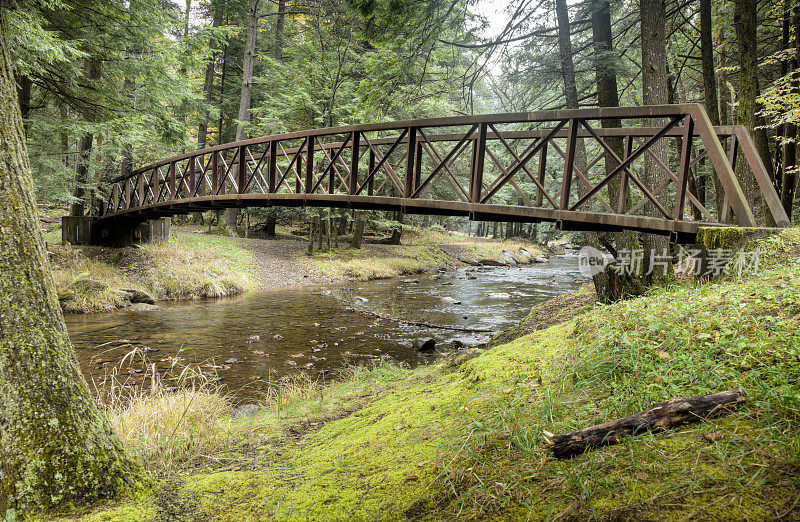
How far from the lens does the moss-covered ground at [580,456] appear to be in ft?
5.43

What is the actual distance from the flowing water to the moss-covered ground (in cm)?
207

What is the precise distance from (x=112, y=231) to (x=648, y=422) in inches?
716

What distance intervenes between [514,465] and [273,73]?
23.4 m

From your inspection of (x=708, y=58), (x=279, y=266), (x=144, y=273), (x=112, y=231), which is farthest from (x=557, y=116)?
(x=112, y=231)

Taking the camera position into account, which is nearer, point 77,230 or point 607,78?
point 607,78

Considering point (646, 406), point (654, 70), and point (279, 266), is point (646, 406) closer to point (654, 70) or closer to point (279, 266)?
point (654, 70)

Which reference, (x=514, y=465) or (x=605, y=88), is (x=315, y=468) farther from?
(x=605, y=88)

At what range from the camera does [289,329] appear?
32.1 feet

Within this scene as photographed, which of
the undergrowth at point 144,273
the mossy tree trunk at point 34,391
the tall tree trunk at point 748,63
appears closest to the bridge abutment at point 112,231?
the undergrowth at point 144,273

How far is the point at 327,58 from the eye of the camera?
1877cm

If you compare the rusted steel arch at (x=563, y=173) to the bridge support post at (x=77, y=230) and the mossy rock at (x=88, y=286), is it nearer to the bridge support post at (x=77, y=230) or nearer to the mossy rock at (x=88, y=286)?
the bridge support post at (x=77, y=230)

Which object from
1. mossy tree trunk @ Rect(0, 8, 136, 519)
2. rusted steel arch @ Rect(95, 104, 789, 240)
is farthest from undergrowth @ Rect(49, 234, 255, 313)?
mossy tree trunk @ Rect(0, 8, 136, 519)

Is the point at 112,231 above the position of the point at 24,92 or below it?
below

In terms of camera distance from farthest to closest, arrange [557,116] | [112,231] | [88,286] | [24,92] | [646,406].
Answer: [112,231] < [24,92] < [88,286] < [557,116] < [646,406]
